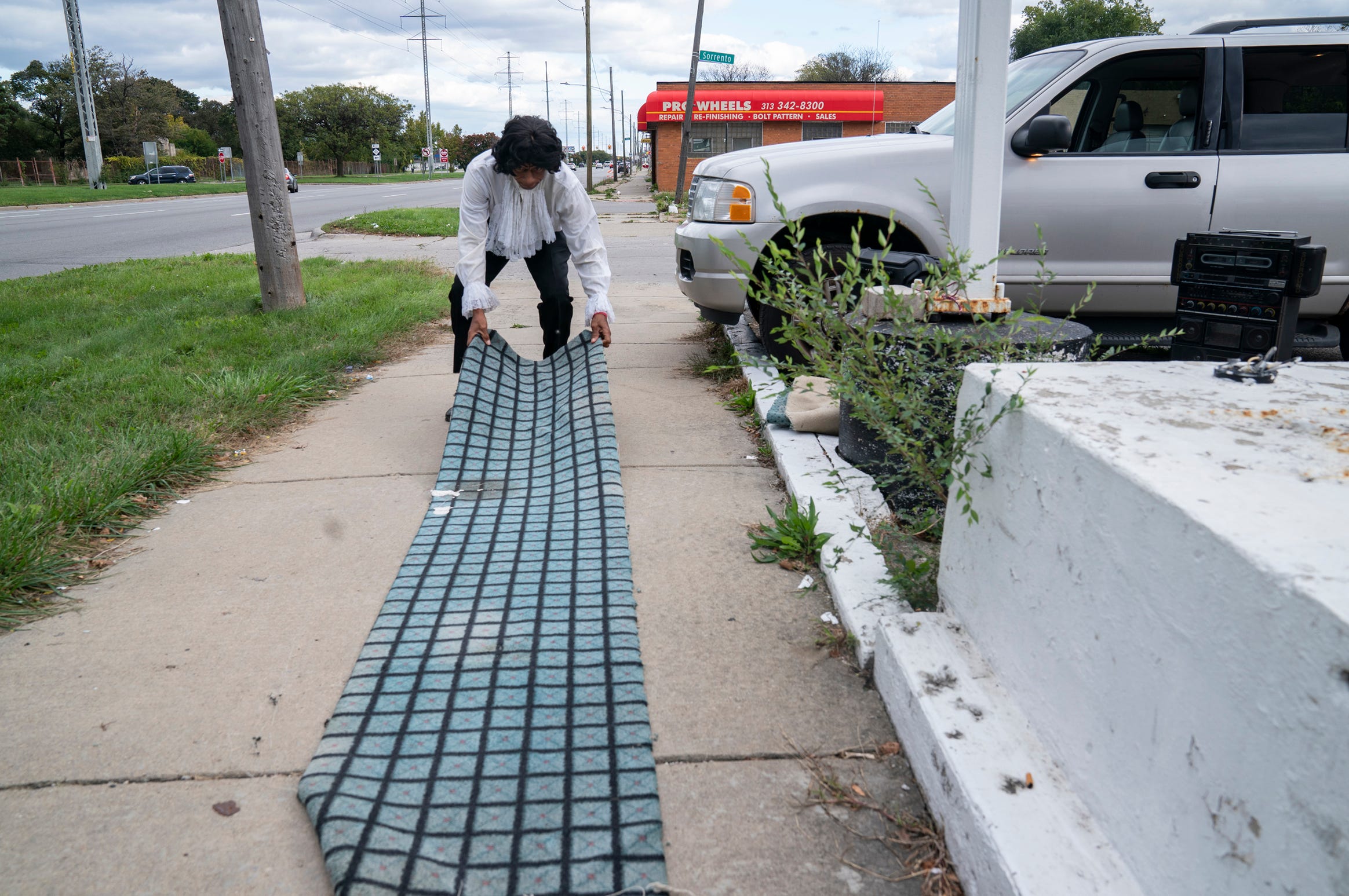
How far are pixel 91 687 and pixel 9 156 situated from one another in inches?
2970

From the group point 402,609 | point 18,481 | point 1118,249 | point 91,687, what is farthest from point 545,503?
point 1118,249

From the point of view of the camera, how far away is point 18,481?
3830 mm

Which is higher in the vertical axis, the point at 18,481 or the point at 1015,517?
the point at 1015,517

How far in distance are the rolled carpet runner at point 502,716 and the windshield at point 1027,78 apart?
3143mm

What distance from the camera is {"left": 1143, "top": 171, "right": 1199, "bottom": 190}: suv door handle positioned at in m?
5.04

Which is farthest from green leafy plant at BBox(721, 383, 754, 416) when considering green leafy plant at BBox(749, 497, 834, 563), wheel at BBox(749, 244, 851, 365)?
green leafy plant at BBox(749, 497, 834, 563)

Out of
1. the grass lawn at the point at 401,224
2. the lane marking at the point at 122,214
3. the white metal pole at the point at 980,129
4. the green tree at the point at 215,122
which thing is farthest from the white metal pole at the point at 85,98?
the green tree at the point at 215,122

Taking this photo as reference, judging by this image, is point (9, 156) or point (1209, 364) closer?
point (1209, 364)

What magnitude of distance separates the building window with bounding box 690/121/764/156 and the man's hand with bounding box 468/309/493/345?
36245 millimetres

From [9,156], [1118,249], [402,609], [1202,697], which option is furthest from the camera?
[9,156]

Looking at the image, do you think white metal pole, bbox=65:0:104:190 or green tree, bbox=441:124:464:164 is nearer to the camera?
white metal pole, bbox=65:0:104:190

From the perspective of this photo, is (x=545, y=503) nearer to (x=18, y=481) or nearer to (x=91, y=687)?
(x=91, y=687)

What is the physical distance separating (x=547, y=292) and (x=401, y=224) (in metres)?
14.4

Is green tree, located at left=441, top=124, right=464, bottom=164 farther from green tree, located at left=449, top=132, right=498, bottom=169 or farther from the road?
the road
